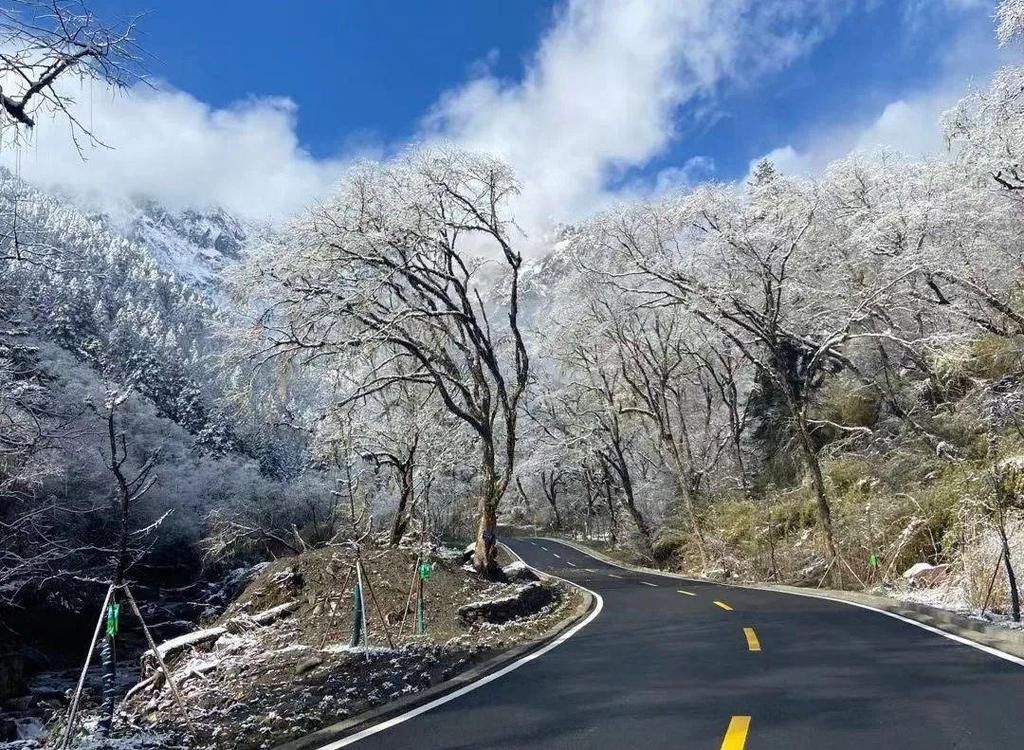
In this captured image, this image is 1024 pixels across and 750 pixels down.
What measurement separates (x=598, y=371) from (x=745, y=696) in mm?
30239

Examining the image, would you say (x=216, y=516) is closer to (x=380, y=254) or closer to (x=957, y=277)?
(x=380, y=254)

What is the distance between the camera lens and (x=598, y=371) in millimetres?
37281

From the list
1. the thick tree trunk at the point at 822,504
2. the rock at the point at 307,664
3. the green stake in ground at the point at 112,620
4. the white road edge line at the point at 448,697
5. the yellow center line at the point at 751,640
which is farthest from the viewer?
the thick tree trunk at the point at 822,504

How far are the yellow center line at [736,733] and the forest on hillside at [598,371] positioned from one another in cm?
644

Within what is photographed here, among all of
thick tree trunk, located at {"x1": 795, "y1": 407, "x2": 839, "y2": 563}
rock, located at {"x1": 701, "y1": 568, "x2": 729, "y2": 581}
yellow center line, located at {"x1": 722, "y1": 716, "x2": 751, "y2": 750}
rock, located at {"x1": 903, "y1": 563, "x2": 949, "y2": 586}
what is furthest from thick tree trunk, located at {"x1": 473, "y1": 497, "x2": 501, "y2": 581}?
rock, located at {"x1": 701, "y1": 568, "x2": 729, "y2": 581}

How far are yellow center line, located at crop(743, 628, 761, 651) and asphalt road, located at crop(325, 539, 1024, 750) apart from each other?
29 millimetres

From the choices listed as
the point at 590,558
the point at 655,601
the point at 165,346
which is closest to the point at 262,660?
the point at 655,601

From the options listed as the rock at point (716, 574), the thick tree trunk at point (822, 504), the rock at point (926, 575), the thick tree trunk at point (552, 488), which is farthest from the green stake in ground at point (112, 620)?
the thick tree trunk at point (552, 488)

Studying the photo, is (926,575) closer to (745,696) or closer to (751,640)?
(751,640)

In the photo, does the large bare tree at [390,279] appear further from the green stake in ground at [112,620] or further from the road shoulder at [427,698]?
the green stake in ground at [112,620]

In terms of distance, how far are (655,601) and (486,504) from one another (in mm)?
4479

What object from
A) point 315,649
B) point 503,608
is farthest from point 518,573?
point 315,649

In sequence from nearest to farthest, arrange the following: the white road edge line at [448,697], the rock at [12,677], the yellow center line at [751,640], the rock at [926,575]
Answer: the white road edge line at [448,697]
the yellow center line at [751,640]
the rock at [926,575]
the rock at [12,677]

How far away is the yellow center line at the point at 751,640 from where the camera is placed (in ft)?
33.1
